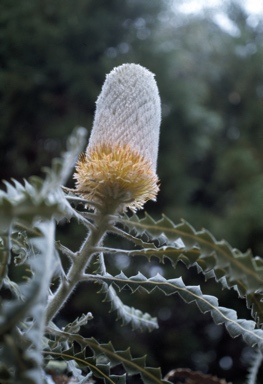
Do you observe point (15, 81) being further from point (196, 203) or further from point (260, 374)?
point (260, 374)

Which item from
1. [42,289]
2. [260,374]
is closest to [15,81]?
[260,374]

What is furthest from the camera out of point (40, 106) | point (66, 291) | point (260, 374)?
point (40, 106)

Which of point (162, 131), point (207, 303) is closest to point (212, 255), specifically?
point (207, 303)

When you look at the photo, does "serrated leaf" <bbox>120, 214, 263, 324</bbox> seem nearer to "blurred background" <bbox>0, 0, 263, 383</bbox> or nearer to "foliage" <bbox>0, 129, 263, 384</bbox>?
"foliage" <bbox>0, 129, 263, 384</bbox>

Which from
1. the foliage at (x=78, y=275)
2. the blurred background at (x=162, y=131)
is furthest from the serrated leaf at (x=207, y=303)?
the blurred background at (x=162, y=131)

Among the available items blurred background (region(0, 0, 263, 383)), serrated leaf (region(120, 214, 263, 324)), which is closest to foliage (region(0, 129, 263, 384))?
serrated leaf (region(120, 214, 263, 324))

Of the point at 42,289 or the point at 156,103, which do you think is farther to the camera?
the point at 156,103

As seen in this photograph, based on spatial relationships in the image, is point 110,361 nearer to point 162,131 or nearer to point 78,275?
point 78,275
